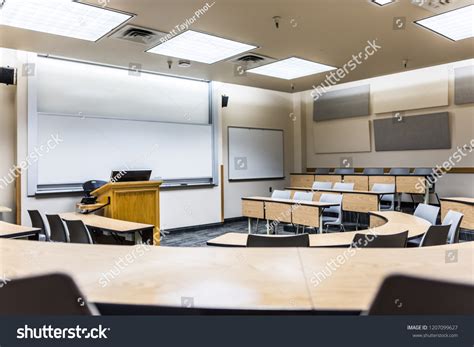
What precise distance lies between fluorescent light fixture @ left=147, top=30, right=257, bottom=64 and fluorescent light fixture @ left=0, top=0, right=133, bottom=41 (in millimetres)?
898

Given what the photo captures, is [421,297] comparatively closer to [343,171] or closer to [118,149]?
[118,149]

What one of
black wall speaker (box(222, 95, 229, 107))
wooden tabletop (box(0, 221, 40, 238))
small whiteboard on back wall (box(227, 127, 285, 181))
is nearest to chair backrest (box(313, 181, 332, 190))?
small whiteboard on back wall (box(227, 127, 285, 181))

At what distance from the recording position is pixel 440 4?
13.4 ft

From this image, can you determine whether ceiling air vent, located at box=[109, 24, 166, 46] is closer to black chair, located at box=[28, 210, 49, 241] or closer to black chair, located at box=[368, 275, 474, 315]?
black chair, located at box=[28, 210, 49, 241]

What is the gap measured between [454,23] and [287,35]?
222cm

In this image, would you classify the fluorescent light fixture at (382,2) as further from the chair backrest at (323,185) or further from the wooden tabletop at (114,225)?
the chair backrest at (323,185)

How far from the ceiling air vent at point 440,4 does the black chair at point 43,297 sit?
455 cm

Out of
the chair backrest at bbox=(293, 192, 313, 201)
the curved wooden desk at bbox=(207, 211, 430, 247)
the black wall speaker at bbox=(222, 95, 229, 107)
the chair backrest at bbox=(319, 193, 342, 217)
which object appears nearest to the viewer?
the curved wooden desk at bbox=(207, 211, 430, 247)

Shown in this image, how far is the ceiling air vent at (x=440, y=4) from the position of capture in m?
4.01

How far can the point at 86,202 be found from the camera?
5.00 metres

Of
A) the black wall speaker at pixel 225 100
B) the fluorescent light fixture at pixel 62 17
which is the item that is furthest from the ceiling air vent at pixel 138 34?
the black wall speaker at pixel 225 100

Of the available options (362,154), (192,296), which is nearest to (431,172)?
(362,154)

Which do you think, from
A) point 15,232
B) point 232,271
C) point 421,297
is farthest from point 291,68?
point 421,297

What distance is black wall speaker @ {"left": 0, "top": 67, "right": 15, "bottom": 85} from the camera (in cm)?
521
